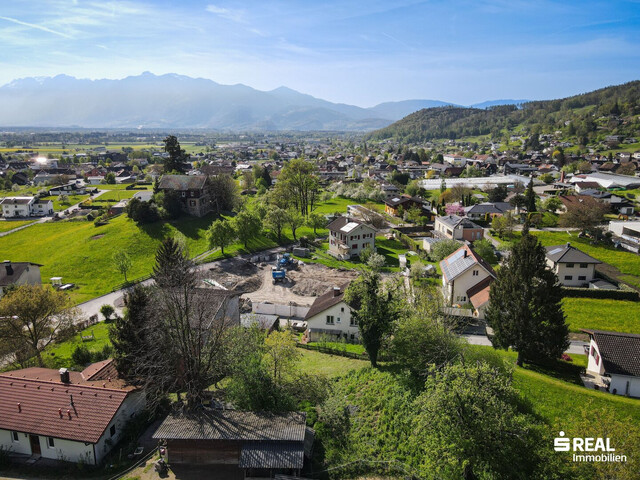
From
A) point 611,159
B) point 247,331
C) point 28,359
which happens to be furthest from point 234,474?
point 611,159

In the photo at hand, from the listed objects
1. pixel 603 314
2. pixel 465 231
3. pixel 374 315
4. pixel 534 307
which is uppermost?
pixel 534 307

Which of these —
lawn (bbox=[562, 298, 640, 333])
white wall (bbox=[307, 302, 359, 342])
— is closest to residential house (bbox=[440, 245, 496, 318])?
lawn (bbox=[562, 298, 640, 333])

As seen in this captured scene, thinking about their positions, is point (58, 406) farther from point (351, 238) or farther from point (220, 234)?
point (351, 238)

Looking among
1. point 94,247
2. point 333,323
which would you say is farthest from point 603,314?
point 94,247

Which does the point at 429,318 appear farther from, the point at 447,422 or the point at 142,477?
the point at 142,477

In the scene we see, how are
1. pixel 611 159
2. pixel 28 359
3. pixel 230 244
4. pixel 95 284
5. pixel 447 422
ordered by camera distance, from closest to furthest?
pixel 447 422, pixel 28 359, pixel 95 284, pixel 230 244, pixel 611 159

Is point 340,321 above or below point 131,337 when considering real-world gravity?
below

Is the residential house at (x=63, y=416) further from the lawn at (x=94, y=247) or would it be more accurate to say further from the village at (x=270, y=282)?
the lawn at (x=94, y=247)
